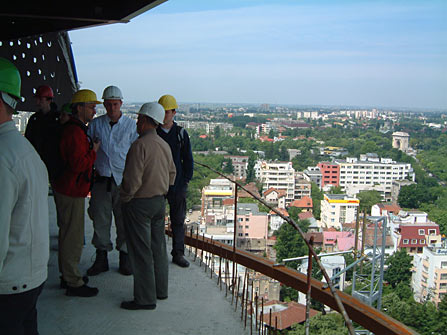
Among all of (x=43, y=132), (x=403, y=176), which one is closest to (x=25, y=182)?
(x=43, y=132)

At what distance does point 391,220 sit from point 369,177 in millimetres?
26799

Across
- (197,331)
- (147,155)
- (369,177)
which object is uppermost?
(147,155)

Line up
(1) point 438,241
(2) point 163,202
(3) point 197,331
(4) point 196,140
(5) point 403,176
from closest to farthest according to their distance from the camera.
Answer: (3) point 197,331 < (2) point 163,202 < (1) point 438,241 < (5) point 403,176 < (4) point 196,140

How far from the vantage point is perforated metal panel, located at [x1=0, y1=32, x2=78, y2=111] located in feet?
15.1

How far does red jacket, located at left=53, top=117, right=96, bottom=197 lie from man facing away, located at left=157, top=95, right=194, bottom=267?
0.70m

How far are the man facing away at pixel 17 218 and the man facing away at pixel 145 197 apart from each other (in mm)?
1162

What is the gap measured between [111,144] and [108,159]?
10 cm

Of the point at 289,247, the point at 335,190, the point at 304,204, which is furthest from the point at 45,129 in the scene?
the point at 335,190

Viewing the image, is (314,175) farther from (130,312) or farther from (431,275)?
(130,312)

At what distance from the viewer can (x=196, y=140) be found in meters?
66.4

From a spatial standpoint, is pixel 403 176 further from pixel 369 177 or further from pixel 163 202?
pixel 163 202

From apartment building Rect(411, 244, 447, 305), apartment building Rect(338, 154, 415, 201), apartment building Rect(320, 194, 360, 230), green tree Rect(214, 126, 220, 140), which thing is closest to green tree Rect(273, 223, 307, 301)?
apartment building Rect(411, 244, 447, 305)

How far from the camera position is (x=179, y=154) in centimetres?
353

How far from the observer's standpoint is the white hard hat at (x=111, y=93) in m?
3.20
